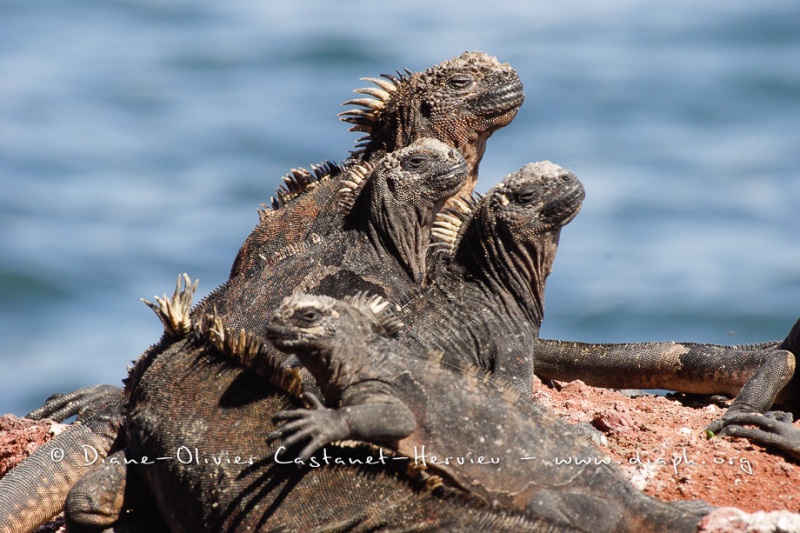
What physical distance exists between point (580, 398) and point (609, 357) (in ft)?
2.06

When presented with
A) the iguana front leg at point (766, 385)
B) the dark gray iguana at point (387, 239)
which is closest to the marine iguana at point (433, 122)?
the dark gray iguana at point (387, 239)

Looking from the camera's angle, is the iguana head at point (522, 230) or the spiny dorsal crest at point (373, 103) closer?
the iguana head at point (522, 230)

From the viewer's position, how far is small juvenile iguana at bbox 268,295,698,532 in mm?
3959

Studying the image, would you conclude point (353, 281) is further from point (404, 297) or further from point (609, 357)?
point (609, 357)

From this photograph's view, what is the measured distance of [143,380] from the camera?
4855 mm

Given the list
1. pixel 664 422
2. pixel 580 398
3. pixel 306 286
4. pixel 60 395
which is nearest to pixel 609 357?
pixel 580 398

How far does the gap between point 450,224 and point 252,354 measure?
206 cm

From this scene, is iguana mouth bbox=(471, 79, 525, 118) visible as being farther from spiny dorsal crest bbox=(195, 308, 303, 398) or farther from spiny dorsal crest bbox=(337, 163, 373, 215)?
spiny dorsal crest bbox=(195, 308, 303, 398)

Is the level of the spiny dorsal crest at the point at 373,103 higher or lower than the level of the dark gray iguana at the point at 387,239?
higher

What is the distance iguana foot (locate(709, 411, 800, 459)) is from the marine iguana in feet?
7.83

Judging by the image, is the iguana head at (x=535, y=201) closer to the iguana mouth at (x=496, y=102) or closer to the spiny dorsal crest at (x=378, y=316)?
the spiny dorsal crest at (x=378, y=316)

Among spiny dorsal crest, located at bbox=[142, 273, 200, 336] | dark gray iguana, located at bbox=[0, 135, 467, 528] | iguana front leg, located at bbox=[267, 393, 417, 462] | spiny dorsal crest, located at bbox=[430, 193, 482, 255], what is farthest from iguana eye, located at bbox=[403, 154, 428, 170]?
iguana front leg, located at bbox=[267, 393, 417, 462]

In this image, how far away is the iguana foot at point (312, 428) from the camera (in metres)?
3.89

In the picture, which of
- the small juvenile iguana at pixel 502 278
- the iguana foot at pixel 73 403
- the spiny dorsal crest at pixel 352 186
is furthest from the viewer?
the spiny dorsal crest at pixel 352 186
